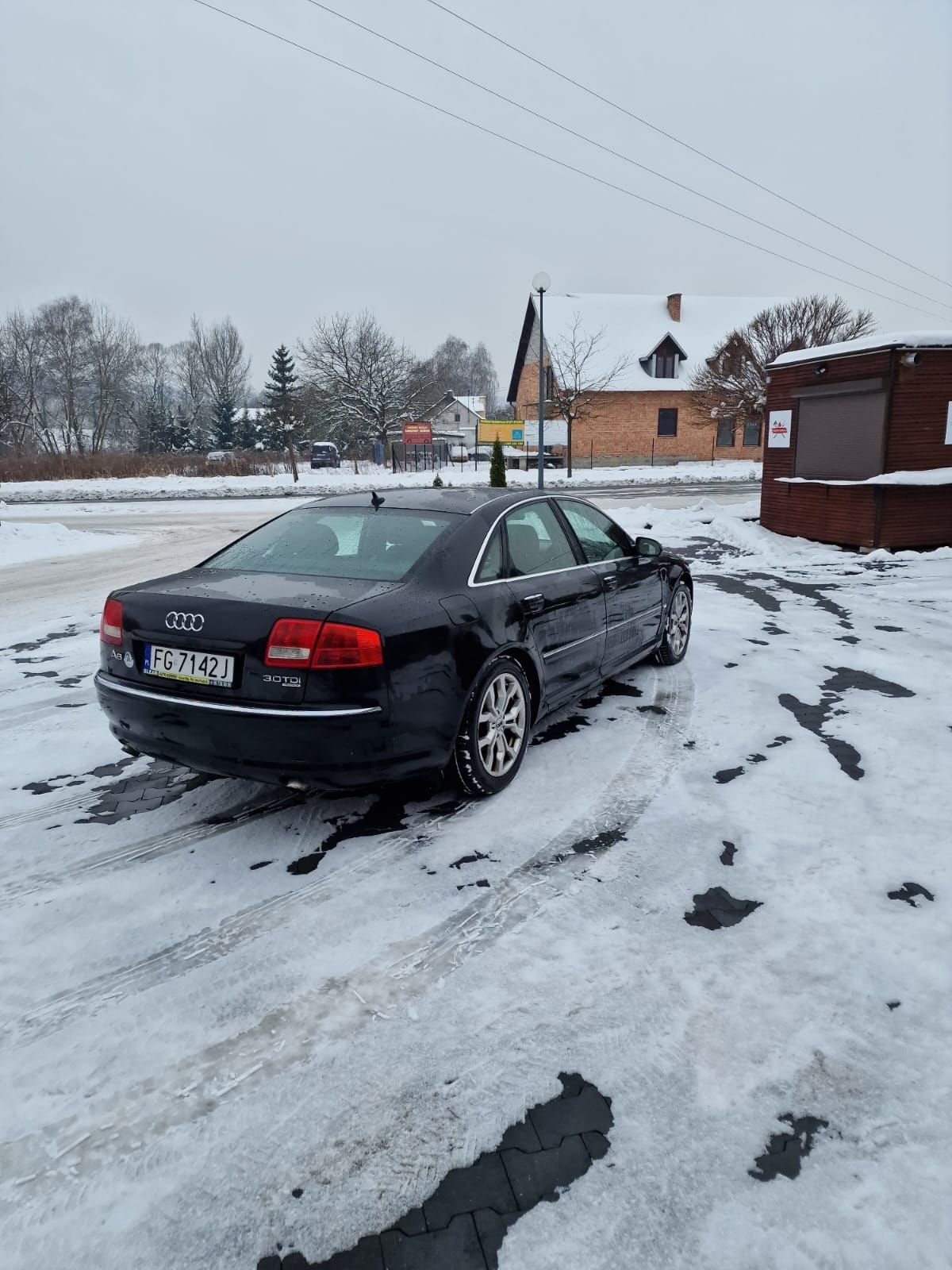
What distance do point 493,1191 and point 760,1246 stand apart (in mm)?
578

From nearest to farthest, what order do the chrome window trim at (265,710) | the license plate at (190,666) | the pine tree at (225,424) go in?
the chrome window trim at (265,710) < the license plate at (190,666) < the pine tree at (225,424)

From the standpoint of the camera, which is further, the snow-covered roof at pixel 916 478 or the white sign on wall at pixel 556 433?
the white sign on wall at pixel 556 433

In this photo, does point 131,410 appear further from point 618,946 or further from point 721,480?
point 618,946

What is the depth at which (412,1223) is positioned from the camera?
1744 mm

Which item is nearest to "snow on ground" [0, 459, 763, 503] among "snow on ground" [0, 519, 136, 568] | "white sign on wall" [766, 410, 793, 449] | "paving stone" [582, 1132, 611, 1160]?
"snow on ground" [0, 519, 136, 568]

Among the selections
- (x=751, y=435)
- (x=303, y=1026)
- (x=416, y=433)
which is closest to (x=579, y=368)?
(x=416, y=433)

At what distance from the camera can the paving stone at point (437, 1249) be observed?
1653 millimetres

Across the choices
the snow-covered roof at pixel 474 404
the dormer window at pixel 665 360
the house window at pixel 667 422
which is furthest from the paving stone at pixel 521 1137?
the snow-covered roof at pixel 474 404

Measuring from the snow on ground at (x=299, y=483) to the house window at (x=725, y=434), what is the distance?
14.6 ft

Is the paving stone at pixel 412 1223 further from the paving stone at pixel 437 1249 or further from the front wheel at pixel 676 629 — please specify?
the front wheel at pixel 676 629

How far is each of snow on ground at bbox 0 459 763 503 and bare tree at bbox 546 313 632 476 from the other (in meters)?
3.02

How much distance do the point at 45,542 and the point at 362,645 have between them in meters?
13.5

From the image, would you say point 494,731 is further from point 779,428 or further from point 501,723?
point 779,428

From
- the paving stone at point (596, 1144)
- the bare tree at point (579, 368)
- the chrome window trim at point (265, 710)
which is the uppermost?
the bare tree at point (579, 368)
